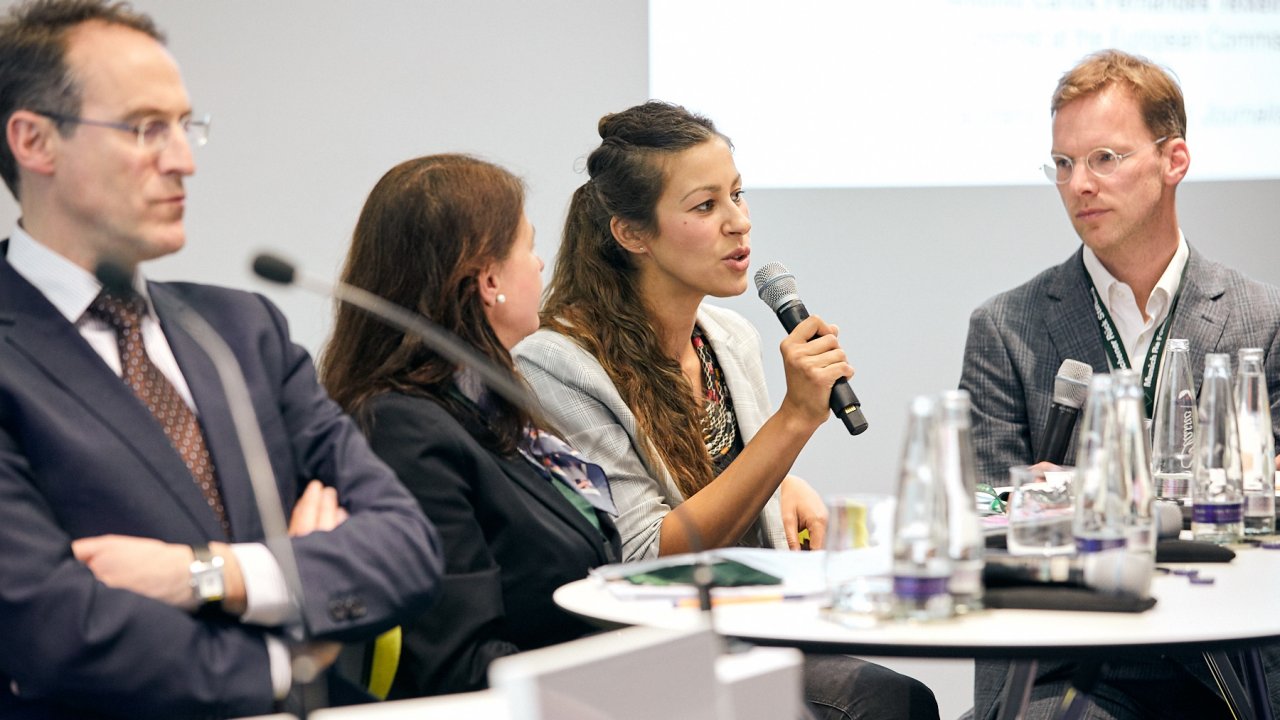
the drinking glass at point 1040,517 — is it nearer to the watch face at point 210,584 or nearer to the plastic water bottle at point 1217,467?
the plastic water bottle at point 1217,467

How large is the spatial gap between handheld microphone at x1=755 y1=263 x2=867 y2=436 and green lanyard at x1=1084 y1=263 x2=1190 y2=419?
0.64 m

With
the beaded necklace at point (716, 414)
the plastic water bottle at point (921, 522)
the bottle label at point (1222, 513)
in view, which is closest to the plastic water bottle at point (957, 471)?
the plastic water bottle at point (921, 522)

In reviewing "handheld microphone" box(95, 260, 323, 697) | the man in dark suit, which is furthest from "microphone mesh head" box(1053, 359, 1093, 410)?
"handheld microphone" box(95, 260, 323, 697)

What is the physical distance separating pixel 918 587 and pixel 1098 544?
30 cm

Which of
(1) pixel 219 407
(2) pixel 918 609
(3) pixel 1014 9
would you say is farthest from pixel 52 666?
(3) pixel 1014 9

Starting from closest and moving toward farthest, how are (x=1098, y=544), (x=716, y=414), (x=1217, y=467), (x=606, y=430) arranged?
(x=1098, y=544), (x=1217, y=467), (x=606, y=430), (x=716, y=414)

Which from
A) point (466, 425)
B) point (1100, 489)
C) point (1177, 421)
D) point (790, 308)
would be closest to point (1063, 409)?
point (1177, 421)

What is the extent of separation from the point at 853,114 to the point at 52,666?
2944 mm

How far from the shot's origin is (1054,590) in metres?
1.62

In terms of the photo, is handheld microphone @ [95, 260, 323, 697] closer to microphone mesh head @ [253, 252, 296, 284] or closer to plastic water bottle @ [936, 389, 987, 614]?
microphone mesh head @ [253, 252, 296, 284]

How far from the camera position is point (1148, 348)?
9.34 ft

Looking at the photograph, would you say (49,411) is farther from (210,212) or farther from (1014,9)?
(1014,9)

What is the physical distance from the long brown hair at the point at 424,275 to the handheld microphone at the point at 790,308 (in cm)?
61

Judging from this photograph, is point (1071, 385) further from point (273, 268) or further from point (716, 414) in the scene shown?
point (273, 268)
